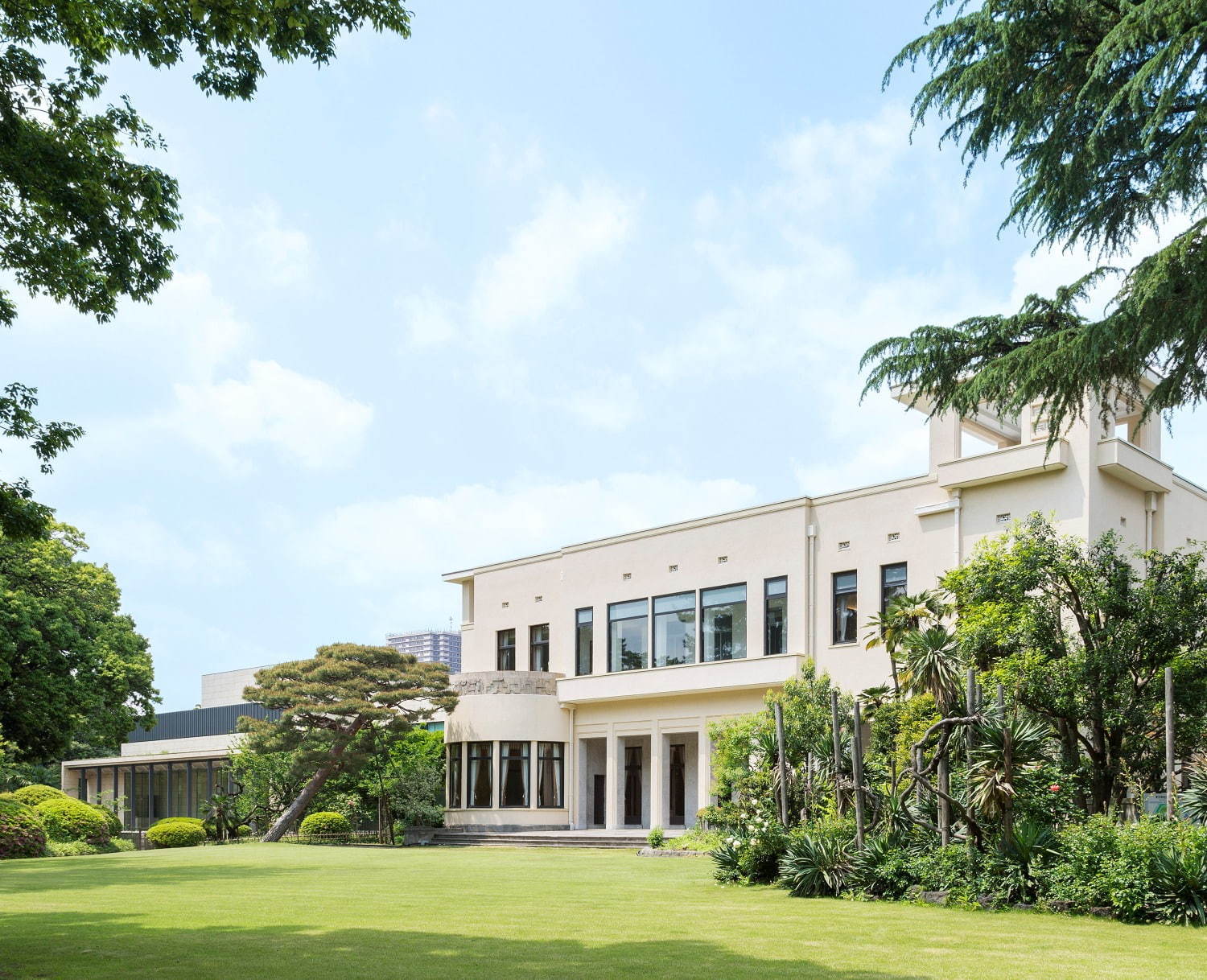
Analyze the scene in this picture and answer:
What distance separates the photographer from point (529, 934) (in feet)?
39.2

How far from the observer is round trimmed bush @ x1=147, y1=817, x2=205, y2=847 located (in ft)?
111

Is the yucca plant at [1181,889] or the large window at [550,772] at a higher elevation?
the yucca plant at [1181,889]

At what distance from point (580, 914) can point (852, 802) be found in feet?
18.4

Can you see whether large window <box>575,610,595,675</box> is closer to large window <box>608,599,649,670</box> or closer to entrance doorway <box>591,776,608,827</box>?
large window <box>608,599,649,670</box>

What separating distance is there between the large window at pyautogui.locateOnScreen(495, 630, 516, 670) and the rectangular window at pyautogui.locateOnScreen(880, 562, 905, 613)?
47.0ft

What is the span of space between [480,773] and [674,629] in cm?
701

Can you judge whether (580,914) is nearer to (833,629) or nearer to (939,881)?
(939,881)

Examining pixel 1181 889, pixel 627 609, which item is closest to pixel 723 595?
pixel 627 609

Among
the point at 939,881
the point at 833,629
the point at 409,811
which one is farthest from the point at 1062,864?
the point at 409,811

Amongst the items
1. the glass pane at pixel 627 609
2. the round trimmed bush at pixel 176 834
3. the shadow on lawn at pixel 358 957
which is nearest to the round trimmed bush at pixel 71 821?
→ the round trimmed bush at pixel 176 834

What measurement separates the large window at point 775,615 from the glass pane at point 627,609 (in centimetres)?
427

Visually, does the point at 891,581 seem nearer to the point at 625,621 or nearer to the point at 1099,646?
the point at 625,621

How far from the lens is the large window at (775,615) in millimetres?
32062

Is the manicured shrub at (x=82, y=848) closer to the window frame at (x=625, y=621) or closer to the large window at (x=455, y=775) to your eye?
the large window at (x=455, y=775)
